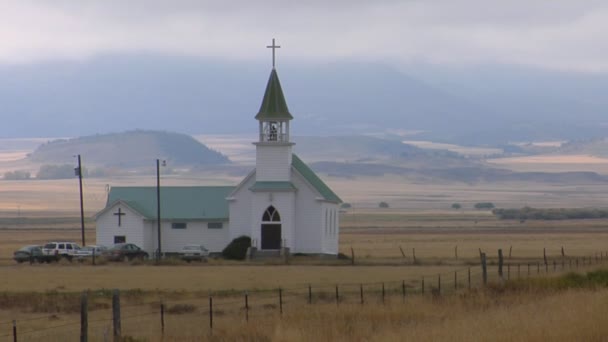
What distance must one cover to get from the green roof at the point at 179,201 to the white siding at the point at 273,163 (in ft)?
12.0

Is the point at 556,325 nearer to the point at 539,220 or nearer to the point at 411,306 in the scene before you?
the point at 411,306

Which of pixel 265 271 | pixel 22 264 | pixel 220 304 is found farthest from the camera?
pixel 22 264

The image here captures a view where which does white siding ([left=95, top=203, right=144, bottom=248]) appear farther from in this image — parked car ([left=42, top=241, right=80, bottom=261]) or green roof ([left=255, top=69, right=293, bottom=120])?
green roof ([left=255, top=69, right=293, bottom=120])

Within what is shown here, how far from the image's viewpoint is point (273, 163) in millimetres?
67875

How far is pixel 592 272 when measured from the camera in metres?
40.2

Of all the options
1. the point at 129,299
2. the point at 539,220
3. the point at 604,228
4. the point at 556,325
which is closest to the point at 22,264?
the point at 129,299

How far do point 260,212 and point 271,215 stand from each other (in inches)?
23.1

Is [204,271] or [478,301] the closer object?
[478,301]

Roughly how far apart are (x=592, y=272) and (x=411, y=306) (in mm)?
11225

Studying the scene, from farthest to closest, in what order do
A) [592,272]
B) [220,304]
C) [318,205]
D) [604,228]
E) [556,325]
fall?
1. [604,228]
2. [318,205]
3. [592,272]
4. [220,304]
5. [556,325]

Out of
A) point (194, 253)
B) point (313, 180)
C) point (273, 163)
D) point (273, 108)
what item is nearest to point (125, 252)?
point (194, 253)

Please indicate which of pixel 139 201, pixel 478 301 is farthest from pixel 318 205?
pixel 478 301

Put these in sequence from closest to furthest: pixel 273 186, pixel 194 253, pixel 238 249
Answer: pixel 238 249, pixel 194 253, pixel 273 186

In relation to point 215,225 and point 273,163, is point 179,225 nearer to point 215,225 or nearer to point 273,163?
point 215,225
